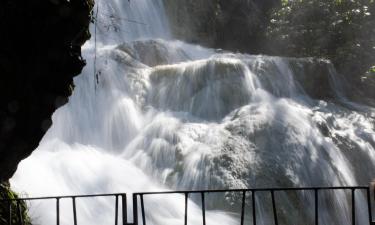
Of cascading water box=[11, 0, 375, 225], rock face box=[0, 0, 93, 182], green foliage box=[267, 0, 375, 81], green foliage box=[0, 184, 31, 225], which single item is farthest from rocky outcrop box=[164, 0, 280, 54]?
rock face box=[0, 0, 93, 182]

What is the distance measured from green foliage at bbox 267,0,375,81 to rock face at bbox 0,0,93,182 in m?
Answer: 18.4

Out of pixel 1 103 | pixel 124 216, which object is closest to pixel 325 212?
pixel 124 216

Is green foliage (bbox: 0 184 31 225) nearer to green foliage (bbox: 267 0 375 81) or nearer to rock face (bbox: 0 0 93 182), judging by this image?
rock face (bbox: 0 0 93 182)

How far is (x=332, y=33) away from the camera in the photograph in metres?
22.8

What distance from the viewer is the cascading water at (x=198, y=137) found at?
10086 millimetres

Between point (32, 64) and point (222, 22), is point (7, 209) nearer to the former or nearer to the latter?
point (32, 64)

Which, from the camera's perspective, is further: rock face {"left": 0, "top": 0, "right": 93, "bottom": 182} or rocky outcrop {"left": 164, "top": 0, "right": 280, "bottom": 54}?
rocky outcrop {"left": 164, "top": 0, "right": 280, "bottom": 54}

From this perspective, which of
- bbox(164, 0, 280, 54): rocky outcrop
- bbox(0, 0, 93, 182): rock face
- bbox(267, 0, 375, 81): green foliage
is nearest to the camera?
bbox(0, 0, 93, 182): rock face

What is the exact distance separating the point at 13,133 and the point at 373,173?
10.5 metres

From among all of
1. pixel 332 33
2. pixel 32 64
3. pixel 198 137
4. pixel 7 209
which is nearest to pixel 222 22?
pixel 332 33

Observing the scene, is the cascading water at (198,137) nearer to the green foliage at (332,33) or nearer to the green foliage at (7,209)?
the green foliage at (7,209)

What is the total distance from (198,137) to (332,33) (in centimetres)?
1263

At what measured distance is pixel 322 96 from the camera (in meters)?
17.3

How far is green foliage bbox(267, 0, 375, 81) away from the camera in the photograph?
71.7 feet
